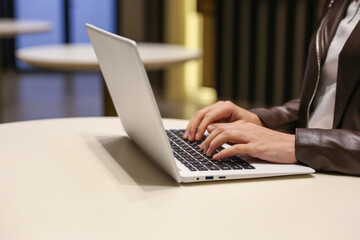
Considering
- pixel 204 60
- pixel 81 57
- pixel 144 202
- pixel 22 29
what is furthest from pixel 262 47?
pixel 144 202

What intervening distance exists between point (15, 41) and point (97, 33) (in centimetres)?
633

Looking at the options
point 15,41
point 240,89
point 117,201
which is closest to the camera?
point 117,201

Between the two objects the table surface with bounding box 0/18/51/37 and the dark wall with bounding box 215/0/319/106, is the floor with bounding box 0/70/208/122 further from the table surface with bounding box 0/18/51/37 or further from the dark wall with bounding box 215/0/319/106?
the table surface with bounding box 0/18/51/37

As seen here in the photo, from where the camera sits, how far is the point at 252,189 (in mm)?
906

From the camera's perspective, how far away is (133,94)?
3.09 feet

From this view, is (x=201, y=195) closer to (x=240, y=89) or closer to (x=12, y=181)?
(x=12, y=181)

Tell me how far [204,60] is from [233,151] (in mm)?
4440

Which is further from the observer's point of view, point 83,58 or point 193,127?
point 83,58

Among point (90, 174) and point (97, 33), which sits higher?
point (97, 33)

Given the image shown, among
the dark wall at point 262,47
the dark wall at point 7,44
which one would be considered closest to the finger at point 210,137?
the dark wall at point 262,47

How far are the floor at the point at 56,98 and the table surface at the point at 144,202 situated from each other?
3.67 m

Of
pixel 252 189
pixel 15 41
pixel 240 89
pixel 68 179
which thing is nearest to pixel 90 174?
pixel 68 179

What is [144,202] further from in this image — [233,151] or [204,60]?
[204,60]

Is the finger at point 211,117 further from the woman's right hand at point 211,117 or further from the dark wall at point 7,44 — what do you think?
the dark wall at point 7,44
